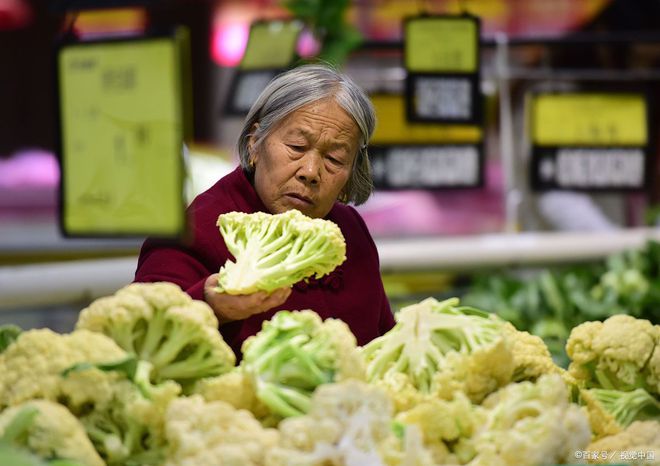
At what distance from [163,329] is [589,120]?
159 inches

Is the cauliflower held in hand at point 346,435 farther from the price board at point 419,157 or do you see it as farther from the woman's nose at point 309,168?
the price board at point 419,157

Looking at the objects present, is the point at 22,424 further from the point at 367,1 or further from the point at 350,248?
the point at 367,1

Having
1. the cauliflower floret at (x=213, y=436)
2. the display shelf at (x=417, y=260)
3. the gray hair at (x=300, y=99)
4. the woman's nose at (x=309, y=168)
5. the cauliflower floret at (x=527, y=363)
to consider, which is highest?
the gray hair at (x=300, y=99)

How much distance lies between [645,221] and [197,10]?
331 centimetres

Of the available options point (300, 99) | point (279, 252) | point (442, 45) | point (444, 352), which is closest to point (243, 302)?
point (279, 252)

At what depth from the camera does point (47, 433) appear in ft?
4.70

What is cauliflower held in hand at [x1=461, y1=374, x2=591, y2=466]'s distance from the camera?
4.87 ft

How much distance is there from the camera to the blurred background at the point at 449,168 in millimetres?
4645

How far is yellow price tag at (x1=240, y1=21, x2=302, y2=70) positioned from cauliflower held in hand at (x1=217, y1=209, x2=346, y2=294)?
2734mm

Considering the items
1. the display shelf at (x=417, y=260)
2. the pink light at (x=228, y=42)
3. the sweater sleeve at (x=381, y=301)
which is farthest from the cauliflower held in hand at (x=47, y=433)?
the pink light at (x=228, y=42)

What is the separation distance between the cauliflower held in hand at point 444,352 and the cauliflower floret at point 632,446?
200mm

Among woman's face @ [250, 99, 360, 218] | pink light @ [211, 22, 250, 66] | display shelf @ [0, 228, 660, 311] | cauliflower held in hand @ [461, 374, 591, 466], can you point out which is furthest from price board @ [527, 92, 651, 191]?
cauliflower held in hand @ [461, 374, 591, 466]

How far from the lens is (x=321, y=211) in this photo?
92.8 inches

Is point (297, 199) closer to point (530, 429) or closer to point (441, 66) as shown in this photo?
point (530, 429)
